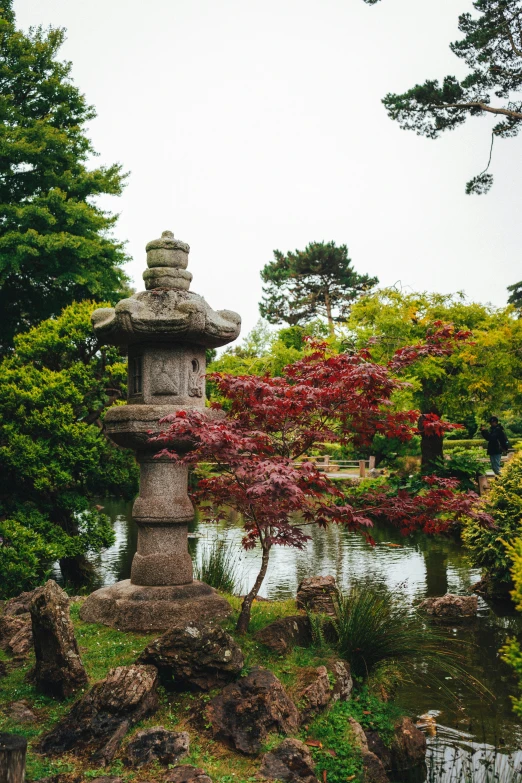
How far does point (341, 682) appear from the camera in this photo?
4.48 metres

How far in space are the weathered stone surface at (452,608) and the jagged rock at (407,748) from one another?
327 cm

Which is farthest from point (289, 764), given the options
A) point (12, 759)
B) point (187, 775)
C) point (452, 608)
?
point (452, 608)

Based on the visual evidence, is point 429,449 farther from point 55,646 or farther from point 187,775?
point 187,775

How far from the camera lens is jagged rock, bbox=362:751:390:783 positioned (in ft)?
12.3

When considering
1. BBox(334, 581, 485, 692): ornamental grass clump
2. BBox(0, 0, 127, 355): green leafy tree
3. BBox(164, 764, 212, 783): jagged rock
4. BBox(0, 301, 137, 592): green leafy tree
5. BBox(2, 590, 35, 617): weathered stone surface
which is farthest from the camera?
BBox(0, 0, 127, 355): green leafy tree

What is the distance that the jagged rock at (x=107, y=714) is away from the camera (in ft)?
11.7

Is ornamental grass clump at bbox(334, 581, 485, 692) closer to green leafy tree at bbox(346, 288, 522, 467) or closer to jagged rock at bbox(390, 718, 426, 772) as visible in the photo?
jagged rock at bbox(390, 718, 426, 772)

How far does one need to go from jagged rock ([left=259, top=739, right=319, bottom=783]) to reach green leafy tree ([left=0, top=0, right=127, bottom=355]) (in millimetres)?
11995

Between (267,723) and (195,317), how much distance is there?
10.2ft

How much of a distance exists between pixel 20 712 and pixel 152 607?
4.53ft

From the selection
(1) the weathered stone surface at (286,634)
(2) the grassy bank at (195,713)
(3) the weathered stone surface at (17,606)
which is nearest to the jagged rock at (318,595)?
(1) the weathered stone surface at (286,634)

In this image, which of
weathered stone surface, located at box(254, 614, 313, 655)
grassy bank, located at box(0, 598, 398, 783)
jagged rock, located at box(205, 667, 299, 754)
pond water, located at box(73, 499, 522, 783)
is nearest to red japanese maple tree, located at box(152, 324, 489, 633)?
weathered stone surface, located at box(254, 614, 313, 655)

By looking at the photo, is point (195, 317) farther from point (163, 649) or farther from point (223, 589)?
point (223, 589)

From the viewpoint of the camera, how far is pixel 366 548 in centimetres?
1262
